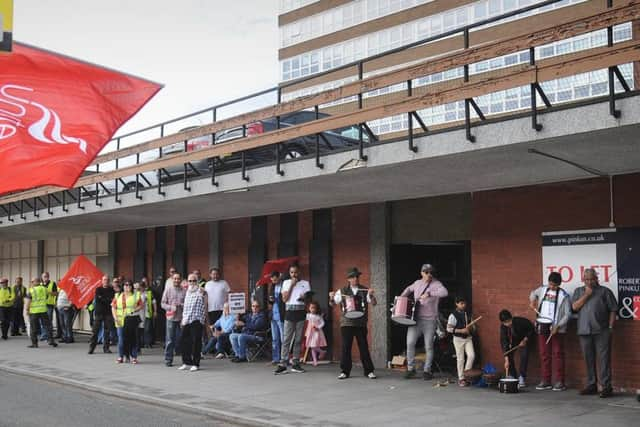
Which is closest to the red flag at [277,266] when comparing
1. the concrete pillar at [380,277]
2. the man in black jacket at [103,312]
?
the concrete pillar at [380,277]

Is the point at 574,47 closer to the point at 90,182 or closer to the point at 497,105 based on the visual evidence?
the point at 497,105

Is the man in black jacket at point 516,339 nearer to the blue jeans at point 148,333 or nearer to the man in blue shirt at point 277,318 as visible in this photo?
the man in blue shirt at point 277,318

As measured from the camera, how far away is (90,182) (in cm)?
1669

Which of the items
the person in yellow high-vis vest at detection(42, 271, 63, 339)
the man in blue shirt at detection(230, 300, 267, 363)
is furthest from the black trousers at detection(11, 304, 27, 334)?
the man in blue shirt at detection(230, 300, 267, 363)

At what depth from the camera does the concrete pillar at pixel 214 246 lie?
18406 millimetres

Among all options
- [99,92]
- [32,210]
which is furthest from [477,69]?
[32,210]

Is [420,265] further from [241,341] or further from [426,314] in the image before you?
[241,341]

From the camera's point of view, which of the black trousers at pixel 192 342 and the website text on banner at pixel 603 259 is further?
the black trousers at pixel 192 342

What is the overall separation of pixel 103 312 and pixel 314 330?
553 centimetres

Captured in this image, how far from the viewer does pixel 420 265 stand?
1481 centimetres

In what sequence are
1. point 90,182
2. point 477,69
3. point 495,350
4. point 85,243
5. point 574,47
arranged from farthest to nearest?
point 85,243 < point 90,182 < point 495,350 < point 477,69 < point 574,47

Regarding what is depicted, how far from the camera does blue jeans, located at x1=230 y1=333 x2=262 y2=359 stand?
15.4 m

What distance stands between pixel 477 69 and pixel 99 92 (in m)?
5.47

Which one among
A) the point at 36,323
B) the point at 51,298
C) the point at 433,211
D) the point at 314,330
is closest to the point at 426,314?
the point at 433,211
